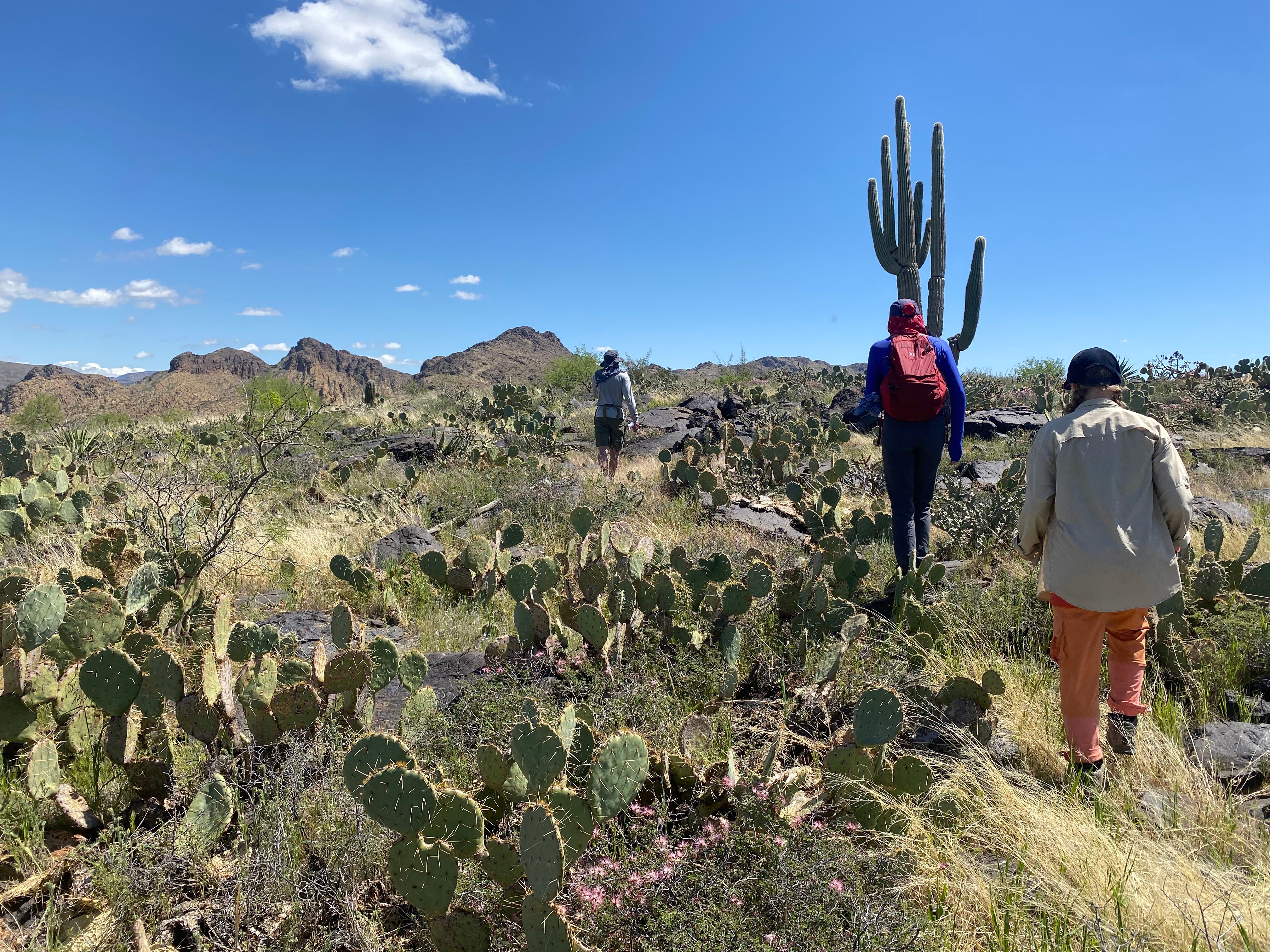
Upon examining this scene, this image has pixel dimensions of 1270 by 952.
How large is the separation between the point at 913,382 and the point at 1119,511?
211 cm

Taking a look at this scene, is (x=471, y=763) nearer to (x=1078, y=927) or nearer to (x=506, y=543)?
(x=1078, y=927)

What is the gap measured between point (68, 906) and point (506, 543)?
339cm

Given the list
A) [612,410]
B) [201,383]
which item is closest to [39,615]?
[612,410]

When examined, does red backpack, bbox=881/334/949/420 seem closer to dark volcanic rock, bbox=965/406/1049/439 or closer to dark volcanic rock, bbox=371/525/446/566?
dark volcanic rock, bbox=371/525/446/566

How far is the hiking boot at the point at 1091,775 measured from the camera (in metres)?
2.71

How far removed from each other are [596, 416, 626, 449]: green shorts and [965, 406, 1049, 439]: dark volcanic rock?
737 cm

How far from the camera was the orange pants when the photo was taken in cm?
279

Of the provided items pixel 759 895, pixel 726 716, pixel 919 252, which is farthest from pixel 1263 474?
pixel 759 895

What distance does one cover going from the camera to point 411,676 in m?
3.04

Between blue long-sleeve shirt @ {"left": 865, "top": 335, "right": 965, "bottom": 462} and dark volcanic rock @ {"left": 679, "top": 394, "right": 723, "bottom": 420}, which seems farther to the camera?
dark volcanic rock @ {"left": 679, "top": 394, "right": 723, "bottom": 420}

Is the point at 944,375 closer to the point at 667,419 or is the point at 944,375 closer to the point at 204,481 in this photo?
the point at 204,481

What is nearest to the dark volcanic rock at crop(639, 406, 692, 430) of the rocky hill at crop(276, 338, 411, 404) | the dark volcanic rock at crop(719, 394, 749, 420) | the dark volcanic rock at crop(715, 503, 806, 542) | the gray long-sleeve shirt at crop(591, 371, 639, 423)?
the dark volcanic rock at crop(719, 394, 749, 420)

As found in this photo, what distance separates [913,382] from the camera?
466 cm

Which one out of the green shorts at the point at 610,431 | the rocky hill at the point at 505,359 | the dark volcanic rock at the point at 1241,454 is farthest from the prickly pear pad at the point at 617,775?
the rocky hill at the point at 505,359
